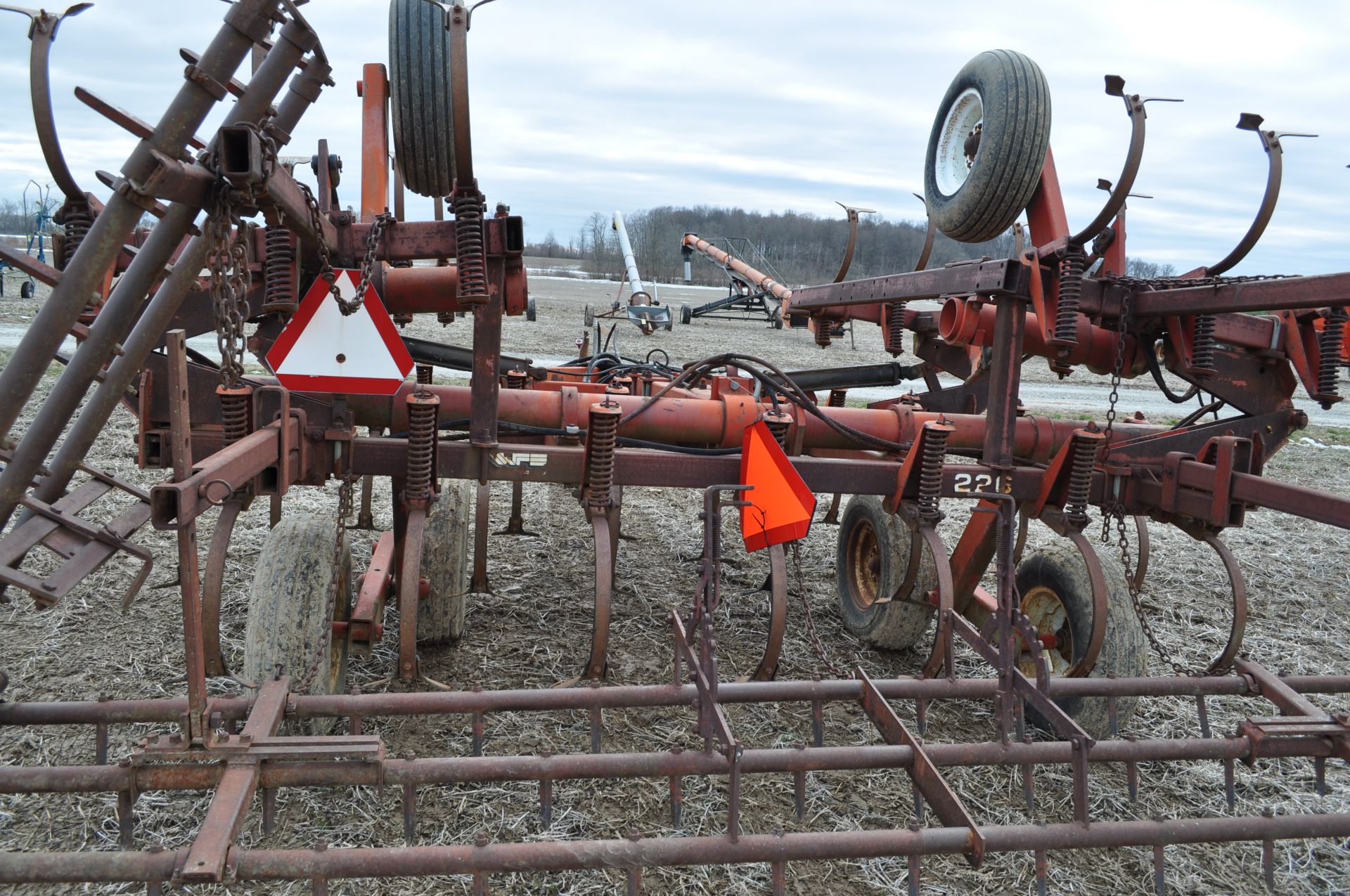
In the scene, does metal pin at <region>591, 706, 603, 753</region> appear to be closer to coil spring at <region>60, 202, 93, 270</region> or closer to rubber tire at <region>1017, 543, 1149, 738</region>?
rubber tire at <region>1017, 543, 1149, 738</region>

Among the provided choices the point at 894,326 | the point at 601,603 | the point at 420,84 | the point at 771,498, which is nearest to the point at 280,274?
the point at 420,84

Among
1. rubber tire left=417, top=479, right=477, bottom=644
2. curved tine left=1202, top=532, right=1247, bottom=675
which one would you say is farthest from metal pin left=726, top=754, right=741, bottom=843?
curved tine left=1202, top=532, right=1247, bottom=675

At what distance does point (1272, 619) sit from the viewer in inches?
224

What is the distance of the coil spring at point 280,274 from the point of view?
3363 millimetres

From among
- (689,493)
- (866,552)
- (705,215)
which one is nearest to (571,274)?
(705,215)

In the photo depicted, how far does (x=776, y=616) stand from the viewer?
3.59 metres

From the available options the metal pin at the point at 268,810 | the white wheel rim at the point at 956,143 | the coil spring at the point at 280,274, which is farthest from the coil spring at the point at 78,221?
the white wheel rim at the point at 956,143

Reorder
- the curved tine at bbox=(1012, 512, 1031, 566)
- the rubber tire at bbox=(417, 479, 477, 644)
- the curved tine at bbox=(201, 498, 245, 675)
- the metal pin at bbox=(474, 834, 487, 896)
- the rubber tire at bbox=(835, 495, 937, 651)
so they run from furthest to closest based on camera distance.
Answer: the rubber tire at bbox=(835, 495, 937, 651)
the rubber tire at bbox=(417, 479, 477, 644)
the curved tine at bbox=(1012, 512, 1031, 566)
the curved tine at bbox=(201, 498, 245, 675)
the metal pin at bbox=(474, 834, 487, 896)

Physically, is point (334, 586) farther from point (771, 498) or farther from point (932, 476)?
point (932, 476)

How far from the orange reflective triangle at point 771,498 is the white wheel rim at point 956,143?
6.55 ft

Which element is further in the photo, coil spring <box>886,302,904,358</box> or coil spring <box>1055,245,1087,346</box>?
coil spring <box>886,302,904,358</box>

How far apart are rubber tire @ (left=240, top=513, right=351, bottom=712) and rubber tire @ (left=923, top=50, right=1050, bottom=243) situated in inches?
125

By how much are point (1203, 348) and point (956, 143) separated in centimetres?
156

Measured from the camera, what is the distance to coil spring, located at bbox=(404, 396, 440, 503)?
136 inches
